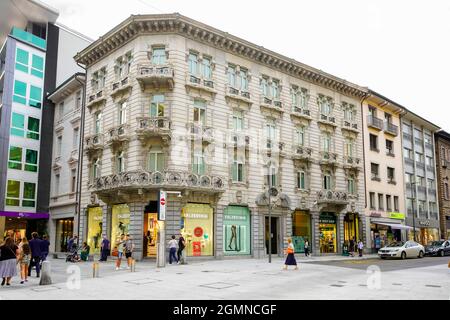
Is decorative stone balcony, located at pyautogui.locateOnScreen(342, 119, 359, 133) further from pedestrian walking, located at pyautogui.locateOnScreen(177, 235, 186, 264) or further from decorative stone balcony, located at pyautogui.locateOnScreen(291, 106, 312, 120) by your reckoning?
pedestrian walking, located at pyautogui.locateOnScreen(177, 235, 186, 264)

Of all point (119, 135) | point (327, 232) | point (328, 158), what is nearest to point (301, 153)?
point (328, 158)

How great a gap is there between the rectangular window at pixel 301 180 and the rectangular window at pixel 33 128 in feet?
79.0

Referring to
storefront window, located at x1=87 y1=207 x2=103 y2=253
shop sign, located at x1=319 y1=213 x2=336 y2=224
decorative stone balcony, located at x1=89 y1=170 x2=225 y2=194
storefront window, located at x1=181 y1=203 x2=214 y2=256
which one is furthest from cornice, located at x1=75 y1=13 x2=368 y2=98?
storefront window, located at x1=87 y1=207 x2=103 y2=253

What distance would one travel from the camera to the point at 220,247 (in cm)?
2947

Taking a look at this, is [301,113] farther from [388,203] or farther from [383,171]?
[388,203]

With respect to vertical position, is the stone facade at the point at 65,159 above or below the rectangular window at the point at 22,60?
below

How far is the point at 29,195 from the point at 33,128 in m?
6.15

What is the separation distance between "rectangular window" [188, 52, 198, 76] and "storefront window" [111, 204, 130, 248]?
33.2ft

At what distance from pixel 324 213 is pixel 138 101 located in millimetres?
18780

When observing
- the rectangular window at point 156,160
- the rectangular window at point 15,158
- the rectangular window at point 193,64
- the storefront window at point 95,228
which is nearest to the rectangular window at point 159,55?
the rectangular window at point 193,64

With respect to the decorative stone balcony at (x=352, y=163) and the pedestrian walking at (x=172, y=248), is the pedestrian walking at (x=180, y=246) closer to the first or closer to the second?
the pedestrian walking at (x=172, y=248)

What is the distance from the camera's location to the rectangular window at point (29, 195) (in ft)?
129

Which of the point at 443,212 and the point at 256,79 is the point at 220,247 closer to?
Result: the point at 256,79
